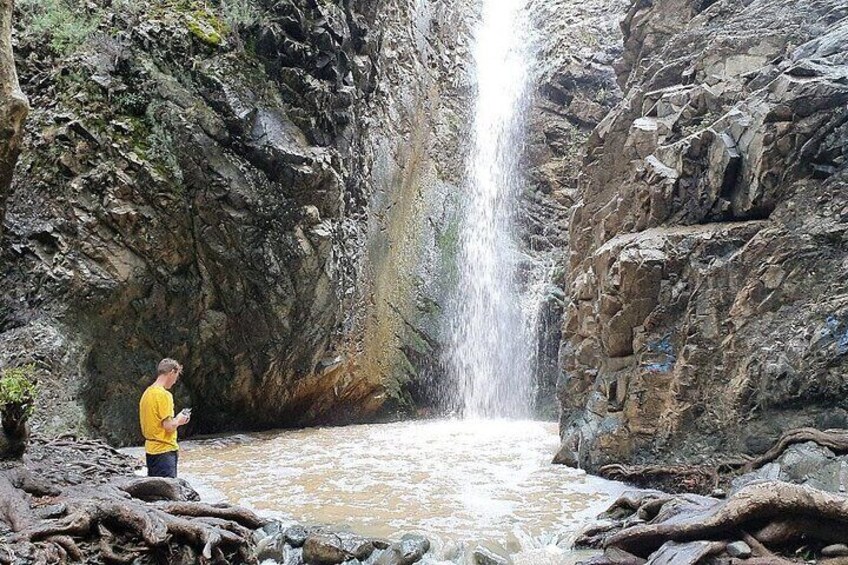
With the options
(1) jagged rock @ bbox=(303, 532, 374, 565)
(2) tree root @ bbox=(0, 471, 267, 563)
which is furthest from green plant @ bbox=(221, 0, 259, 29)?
(1) jagged rock @ bbox=(303, 532, 374, 565)

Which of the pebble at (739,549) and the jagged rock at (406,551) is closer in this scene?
the pebble at (739,549)

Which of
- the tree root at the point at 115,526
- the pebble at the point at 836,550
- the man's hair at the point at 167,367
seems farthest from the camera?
the man's hair at the point at 167,367

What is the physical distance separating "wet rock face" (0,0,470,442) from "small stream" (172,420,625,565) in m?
2.17

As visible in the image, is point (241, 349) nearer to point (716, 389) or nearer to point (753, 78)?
point (716, 389)

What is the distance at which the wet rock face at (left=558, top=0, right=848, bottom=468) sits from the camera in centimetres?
782

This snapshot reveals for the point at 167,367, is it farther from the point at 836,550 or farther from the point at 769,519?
the point at 836,550

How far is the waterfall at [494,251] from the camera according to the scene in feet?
64.0

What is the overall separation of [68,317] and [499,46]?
2187cm

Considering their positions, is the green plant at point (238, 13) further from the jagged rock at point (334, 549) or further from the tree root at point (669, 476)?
the tree root at point (669, 476)

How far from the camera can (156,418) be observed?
6773 millimetres

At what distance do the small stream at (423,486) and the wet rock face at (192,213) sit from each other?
85.4 inches

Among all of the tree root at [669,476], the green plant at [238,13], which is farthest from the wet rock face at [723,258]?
the green plant at [238,13]

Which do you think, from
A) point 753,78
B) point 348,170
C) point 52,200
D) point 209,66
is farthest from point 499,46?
point 52,200

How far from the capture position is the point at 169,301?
1322 cm
